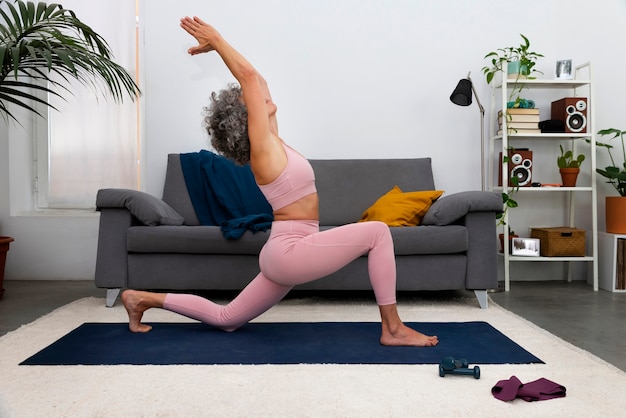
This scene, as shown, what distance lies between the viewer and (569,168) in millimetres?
4512

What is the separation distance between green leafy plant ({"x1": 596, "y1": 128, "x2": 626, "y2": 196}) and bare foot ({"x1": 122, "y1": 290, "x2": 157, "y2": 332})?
11.1 ft

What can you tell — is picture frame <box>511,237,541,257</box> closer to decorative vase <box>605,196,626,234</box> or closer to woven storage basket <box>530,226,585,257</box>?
woven storage basket <box>530,226,585,257</box>

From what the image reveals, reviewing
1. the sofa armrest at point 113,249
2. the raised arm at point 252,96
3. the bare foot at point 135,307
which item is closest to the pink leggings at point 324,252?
the raised arm at point 252,96

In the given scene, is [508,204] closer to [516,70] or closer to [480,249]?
[480,249]

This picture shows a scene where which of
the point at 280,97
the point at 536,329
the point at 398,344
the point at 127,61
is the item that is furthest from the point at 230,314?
the point at 127,61

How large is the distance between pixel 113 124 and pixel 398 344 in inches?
126

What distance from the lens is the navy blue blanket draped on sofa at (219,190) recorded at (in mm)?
4152

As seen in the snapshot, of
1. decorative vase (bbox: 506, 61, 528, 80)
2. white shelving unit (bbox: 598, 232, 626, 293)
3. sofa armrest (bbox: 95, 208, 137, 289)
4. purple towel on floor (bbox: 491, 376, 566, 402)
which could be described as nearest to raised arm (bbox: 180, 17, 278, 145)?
purple towel on floor (bbox: 491, 376, 566, 402)

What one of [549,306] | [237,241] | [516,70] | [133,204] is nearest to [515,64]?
[516,70]

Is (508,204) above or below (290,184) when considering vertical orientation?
below

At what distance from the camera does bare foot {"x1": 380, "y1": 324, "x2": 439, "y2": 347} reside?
262 cm

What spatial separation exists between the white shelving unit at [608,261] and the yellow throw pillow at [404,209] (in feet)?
4.63

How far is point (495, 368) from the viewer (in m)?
2.34

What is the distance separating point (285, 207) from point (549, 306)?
1.99 metres
